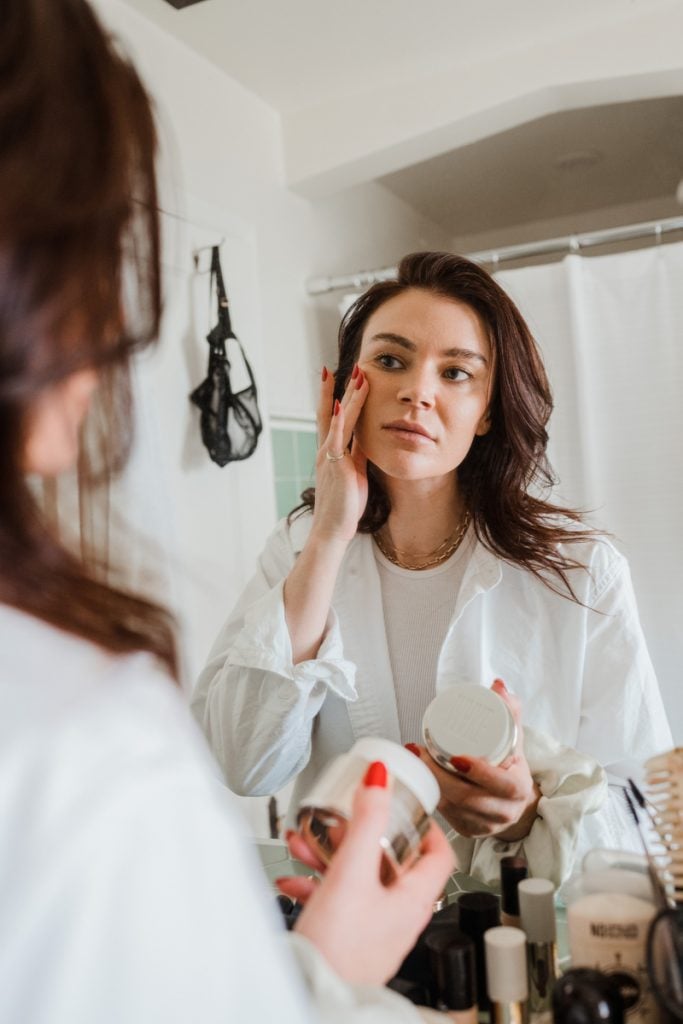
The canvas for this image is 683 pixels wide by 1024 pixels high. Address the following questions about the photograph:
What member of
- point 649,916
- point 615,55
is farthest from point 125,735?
point 615,55

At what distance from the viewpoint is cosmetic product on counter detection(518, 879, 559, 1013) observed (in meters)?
0.62

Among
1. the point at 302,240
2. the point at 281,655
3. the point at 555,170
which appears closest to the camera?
the point at 281,655

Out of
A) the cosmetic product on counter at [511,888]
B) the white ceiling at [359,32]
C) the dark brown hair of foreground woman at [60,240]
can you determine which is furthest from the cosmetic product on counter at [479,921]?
the white ceiling at [359,32]

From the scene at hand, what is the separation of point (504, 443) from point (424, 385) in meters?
0.17

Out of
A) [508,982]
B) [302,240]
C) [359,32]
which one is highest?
[359,32]

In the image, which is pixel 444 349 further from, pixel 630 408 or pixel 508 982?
pixel 630 408

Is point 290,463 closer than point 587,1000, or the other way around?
point 587,1000

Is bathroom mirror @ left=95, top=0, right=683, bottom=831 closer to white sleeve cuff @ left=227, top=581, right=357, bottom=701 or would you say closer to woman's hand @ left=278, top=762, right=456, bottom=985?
white sleeve cuff @ left=227, top=581, right=357, bottom=701

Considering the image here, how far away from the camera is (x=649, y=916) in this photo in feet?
1.86

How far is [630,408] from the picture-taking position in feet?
6.24

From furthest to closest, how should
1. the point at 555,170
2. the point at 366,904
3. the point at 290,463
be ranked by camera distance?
the point at 555,170, the point at 290,463, the point at 366,904

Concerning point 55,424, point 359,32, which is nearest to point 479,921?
point 55,424

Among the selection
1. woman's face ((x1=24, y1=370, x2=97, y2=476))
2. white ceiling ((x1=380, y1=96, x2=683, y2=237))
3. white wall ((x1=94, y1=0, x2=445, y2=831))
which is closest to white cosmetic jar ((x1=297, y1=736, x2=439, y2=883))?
woman's face ((x1=24, y1=370, x2=97, y2=476))

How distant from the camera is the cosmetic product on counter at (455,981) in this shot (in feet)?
2.04
